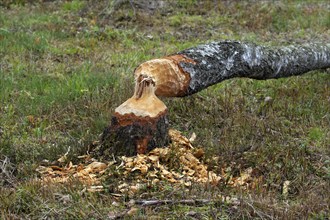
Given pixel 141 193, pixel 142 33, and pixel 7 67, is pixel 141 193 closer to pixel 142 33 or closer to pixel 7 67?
pixel 7 67

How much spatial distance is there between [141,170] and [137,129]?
546 mm

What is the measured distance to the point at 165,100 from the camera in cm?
768

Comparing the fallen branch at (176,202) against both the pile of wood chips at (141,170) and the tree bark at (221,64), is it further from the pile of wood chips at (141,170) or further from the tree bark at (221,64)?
the tree bark at (221,64)

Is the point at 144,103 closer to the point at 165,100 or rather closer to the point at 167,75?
the point at 167,75

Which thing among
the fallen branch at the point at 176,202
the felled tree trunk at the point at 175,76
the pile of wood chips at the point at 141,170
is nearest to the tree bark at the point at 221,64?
the felled tree trunk at the point at 175,76

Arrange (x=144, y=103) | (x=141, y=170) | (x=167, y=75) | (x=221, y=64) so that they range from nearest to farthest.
Answer: (x=141, y=170) → (x=144, y=103) → (x=167, y=75) → (x=221, y=64)

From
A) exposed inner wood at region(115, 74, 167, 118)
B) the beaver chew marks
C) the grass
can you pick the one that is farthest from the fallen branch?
exposed inner wood at region(115, 74, 167, 118)

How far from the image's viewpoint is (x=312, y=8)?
13820mm

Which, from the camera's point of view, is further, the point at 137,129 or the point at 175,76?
the point at 175,76

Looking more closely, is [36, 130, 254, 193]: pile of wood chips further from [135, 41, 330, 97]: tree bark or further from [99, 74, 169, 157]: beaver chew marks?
[135, 41, 330, 97]: tree bark

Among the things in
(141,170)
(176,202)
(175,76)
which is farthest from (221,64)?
(176,202)

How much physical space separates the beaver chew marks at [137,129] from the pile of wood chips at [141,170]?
112 mm

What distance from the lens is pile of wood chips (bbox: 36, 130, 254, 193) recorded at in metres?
5.18

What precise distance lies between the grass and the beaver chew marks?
1.31 ft
